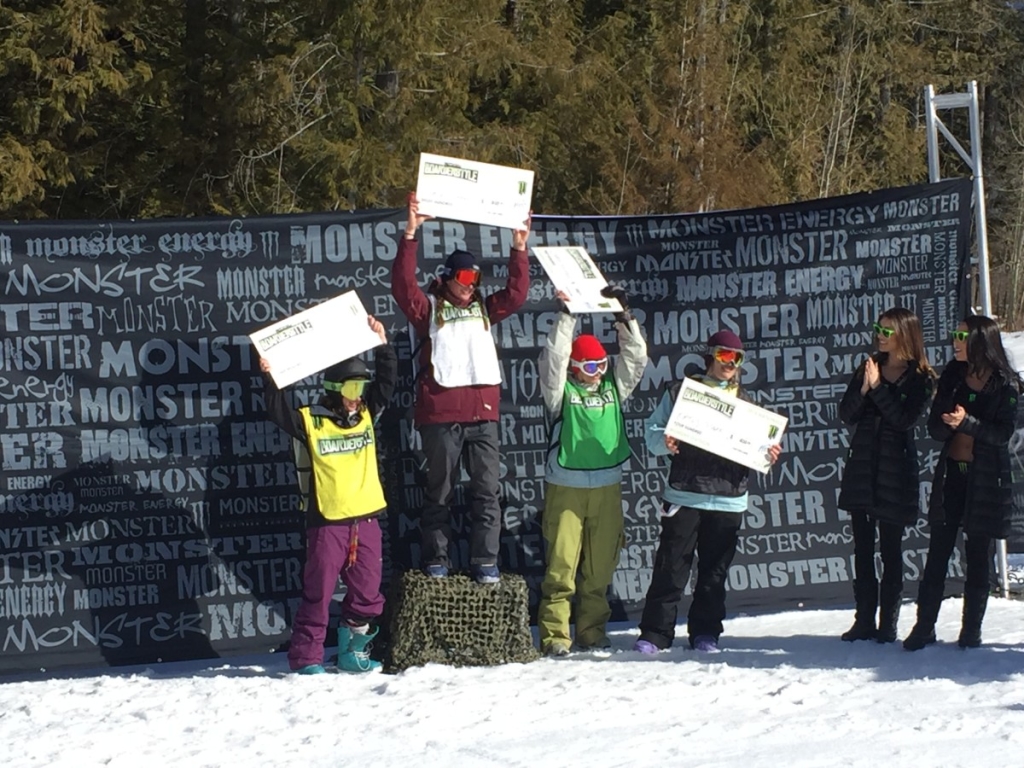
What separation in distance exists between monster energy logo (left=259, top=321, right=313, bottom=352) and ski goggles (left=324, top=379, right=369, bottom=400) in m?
0.31

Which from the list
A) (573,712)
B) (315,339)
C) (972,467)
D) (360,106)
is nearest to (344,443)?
(315,339)

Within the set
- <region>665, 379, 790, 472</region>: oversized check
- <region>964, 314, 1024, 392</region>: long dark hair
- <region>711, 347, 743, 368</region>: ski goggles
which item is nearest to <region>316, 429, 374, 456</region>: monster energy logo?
<region>665, 379, 790, 472</region>: oversized check

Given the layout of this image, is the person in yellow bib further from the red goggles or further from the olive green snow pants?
the olive green snow pants

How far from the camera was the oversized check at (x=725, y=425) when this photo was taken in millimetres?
6801

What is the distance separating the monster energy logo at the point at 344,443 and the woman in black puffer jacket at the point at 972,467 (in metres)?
2.71

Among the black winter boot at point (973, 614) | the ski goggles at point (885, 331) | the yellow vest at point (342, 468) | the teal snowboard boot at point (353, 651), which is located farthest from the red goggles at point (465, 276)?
the black winter boot at point (973, 614)

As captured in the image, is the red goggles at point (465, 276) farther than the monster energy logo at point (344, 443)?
Yes

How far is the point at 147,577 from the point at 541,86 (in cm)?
1249

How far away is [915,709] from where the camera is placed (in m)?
5.77

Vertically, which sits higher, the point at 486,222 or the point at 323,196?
the point at 323,196

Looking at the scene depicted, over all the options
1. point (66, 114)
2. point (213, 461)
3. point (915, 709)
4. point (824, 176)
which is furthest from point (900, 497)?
point (824, 176)

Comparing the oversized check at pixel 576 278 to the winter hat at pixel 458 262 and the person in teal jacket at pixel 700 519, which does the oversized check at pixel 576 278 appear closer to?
the winter hat at pixel 458 262

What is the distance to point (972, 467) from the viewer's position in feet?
21.4

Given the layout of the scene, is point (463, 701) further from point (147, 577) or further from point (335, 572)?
point (147, 577)
